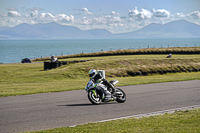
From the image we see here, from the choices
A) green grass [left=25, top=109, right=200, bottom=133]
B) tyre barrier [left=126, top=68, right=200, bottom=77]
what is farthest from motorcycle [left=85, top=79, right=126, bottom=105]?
tyre barrier [left=126, top=68, right=200, bottom=77]

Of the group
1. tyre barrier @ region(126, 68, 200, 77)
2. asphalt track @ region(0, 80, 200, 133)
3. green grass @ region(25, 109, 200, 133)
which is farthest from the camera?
tyre barrier @ region(126, 68, 200, 77)

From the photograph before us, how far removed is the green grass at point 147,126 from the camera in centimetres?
786

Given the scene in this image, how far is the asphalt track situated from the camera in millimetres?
9906

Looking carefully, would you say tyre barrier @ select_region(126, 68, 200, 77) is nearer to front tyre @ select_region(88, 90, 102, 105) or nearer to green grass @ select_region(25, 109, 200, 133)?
front tyre @ select_region(88, 90, 102, 105)

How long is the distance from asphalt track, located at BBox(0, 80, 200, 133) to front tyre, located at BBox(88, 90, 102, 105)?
253 millimetres

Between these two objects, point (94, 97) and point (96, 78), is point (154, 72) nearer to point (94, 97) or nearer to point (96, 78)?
point (94, 97)

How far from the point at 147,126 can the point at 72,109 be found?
182 inches

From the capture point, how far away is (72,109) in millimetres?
12414

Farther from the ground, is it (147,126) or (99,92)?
(99,92)

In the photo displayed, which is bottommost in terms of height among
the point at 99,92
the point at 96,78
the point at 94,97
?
the point at 94,97

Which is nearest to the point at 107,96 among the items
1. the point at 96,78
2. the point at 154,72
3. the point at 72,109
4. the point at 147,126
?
the point at 96,78

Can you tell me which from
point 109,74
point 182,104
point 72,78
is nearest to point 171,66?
point 109,74

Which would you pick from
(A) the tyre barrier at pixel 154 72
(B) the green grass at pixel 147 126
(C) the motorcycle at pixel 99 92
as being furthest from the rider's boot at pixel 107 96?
(A) the tyre barrier at pixel 154 72

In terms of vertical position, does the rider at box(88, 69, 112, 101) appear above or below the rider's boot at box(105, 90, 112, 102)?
above
